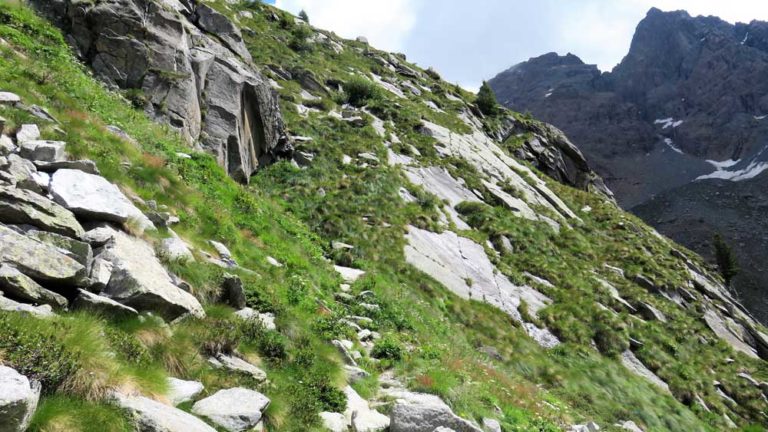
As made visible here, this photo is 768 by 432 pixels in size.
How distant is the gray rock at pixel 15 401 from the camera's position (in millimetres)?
3611

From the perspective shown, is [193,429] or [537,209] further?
[537,209]

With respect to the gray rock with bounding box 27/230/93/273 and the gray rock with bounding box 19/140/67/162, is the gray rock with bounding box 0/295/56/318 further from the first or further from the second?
the gray rock with bounding box 19/140/67/162

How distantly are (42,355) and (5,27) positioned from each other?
15688 millimetres

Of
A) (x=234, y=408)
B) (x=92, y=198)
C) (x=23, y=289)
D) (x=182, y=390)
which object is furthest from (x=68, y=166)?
(x=234, y=408)

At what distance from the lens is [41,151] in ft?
29.1

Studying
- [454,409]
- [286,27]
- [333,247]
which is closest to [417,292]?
[333,247]

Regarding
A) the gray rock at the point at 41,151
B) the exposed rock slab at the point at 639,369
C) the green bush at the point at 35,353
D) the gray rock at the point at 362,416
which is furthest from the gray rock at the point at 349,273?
the exposed rock slab at the point at 639,369

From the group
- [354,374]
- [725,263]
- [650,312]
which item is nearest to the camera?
[354,374]

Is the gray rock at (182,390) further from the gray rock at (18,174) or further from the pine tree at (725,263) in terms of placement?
the pine tree at (725,263)

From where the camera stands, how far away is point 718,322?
108 feet

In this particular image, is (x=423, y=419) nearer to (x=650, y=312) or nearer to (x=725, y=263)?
(x=650, y=312)

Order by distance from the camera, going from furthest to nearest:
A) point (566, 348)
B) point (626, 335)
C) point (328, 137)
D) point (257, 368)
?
point (328, 137) → point (626, 335) → point (566, 348) → point (257, 368)

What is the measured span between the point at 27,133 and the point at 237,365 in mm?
6850

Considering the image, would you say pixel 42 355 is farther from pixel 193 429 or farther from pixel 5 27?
pixel 5 27
